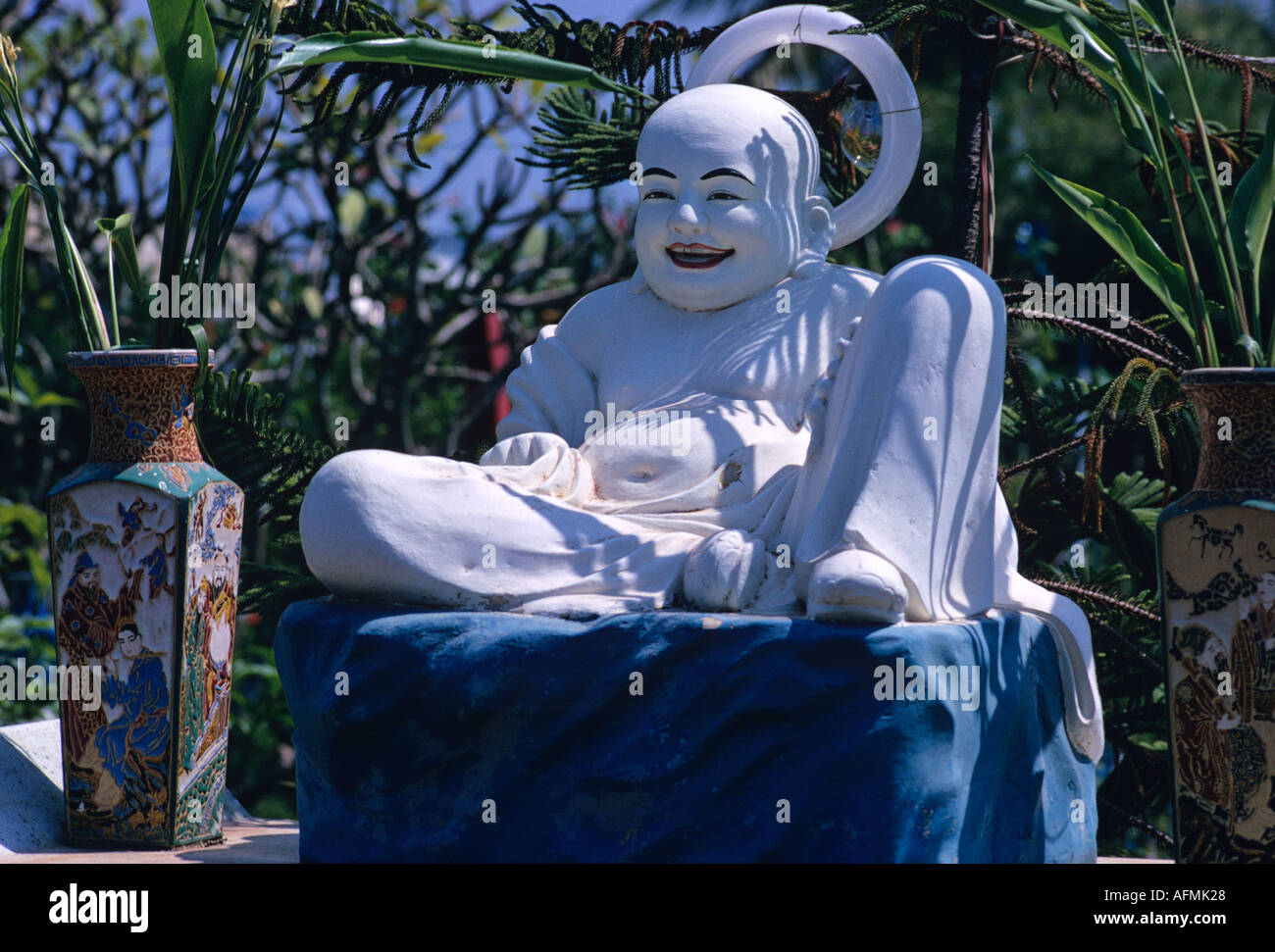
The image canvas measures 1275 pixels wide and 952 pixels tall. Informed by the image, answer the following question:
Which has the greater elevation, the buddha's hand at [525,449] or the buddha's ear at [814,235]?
the buddha's ear at [814,235]

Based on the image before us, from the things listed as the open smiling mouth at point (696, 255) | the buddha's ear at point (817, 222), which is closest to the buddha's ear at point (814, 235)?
the buddha's ear at point (817, 222)

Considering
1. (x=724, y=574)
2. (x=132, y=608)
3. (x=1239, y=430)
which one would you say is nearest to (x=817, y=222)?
(x=724, y=574)

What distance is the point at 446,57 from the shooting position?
4.03 meters

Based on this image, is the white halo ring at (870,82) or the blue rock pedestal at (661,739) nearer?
the blue rock pedestal at (661,739)

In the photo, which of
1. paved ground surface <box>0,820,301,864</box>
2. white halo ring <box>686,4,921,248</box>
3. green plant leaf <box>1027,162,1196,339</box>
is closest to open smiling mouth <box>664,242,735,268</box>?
white halo ring <box>686,4,921,248</box>

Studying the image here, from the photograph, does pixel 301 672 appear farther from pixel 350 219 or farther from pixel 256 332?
pixel 256 332

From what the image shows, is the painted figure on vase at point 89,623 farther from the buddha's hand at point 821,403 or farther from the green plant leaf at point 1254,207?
the green plant leaf at point 1254,207

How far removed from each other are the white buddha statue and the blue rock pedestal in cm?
12

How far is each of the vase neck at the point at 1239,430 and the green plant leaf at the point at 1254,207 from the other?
11.5 inches

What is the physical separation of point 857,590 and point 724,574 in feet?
1.19

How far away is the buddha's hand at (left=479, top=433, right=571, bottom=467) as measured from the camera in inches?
167

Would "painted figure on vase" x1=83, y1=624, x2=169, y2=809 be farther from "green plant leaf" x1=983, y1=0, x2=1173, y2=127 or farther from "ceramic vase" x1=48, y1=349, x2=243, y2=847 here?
"green plant leaf" x1=983, y1=0, x2=1173, y2=127

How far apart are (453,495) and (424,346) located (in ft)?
12.1

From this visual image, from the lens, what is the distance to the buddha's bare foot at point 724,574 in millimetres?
3764
